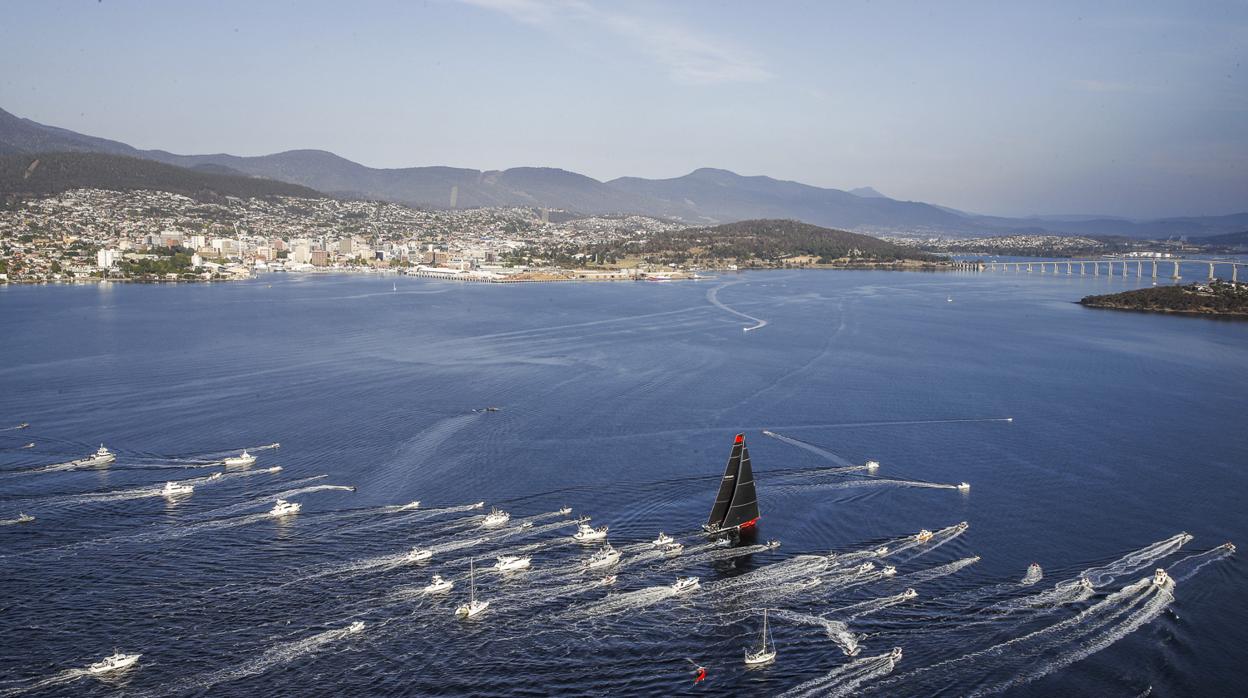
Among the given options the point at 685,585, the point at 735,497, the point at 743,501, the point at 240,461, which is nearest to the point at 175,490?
the point at 240,461

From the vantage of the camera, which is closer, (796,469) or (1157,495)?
(1157,495)

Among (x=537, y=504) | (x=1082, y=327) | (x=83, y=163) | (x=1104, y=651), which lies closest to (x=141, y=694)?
(x=537, y=504)

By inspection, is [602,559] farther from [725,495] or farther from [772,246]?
[772,246]

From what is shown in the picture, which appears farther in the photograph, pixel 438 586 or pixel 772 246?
pixel 772 246

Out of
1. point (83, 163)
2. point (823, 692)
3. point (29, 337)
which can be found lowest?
point (823, 692)

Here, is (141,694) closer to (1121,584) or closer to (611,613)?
(611,613)
